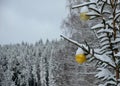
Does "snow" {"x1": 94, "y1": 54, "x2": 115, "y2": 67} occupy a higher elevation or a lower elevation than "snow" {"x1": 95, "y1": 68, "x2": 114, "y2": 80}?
higher

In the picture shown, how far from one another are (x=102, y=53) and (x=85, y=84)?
1100 centimetres

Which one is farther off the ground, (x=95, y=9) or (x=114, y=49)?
(x=95, y=9)

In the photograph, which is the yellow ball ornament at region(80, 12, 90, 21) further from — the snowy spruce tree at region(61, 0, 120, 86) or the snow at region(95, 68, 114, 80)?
the snow at region(95, 68, 114, 80)

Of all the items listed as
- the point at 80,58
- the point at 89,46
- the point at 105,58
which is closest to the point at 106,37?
the point at 105,58

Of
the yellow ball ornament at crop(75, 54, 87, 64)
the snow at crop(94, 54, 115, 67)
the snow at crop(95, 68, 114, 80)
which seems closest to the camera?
the yellow ball ornament at crop(75, 54, 87, 64)

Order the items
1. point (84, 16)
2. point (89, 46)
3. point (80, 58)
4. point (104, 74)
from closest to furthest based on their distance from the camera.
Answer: point (80, 58) < point (89, 46) < point (84, 16) < point (104, 74)

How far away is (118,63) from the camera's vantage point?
261cm

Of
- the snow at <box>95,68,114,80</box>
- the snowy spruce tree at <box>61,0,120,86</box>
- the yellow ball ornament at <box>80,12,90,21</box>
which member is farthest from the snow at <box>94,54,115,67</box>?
the yellow ball ornament at <box>80,12,90,21</box>

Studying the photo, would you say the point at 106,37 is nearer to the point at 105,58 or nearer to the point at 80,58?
the point at 105,58

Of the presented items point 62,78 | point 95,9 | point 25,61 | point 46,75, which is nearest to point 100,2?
point 95,9

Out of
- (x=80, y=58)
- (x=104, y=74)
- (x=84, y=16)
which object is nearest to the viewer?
(x=80, y=58)

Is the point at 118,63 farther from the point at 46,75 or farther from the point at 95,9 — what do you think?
the point at 46,75

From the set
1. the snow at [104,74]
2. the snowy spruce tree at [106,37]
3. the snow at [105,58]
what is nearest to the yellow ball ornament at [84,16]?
the snowy spruce tree at [106,37]

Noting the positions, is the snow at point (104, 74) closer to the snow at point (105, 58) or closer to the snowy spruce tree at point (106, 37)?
the snowy spruce tree at point (106, 37)
